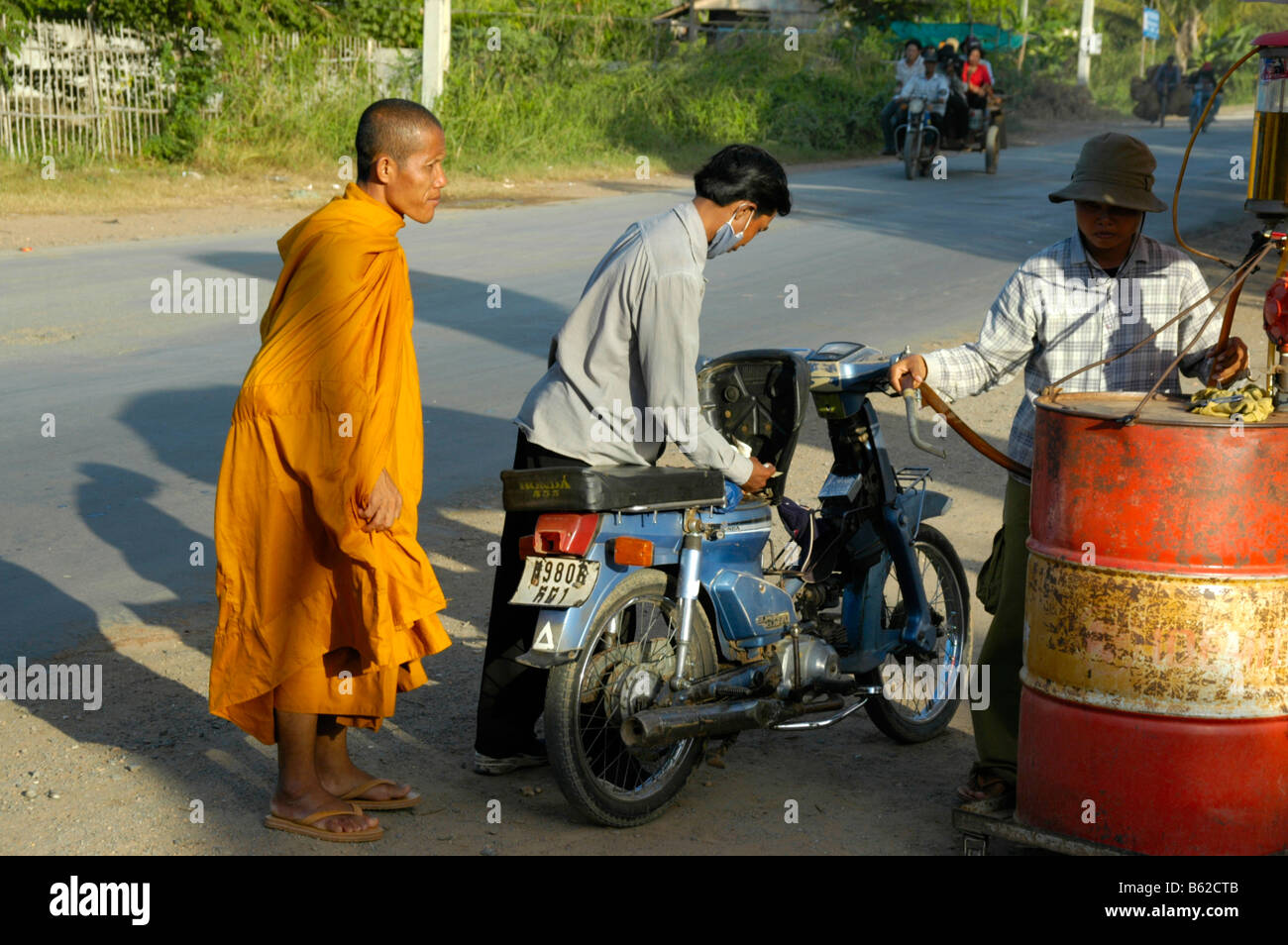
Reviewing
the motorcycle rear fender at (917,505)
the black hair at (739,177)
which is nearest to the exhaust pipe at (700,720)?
the motorcycle rear fender at (917,505)

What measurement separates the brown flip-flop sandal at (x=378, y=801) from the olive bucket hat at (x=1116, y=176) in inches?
87.1

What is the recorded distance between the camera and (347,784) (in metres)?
3.78

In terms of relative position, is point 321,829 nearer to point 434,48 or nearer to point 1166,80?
point 434,48

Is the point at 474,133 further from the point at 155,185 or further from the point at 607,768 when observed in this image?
the point at 607,768

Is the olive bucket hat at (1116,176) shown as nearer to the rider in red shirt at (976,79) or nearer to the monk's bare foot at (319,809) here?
the monk's bare foot at (319,809)

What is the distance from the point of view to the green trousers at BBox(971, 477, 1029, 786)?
3.82 metres

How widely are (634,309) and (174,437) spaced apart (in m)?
Result: 4.59

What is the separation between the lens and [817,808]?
3.91 metres

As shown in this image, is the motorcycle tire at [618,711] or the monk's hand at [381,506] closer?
the monk's hand at [381,506]

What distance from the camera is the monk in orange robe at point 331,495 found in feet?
11.4

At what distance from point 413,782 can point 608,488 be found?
3.36ft

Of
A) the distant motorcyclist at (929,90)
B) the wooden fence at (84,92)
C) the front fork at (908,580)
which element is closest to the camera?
the front fork at (908,580)

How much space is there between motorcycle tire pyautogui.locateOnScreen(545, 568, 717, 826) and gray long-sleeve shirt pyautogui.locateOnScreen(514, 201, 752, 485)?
0.34m
